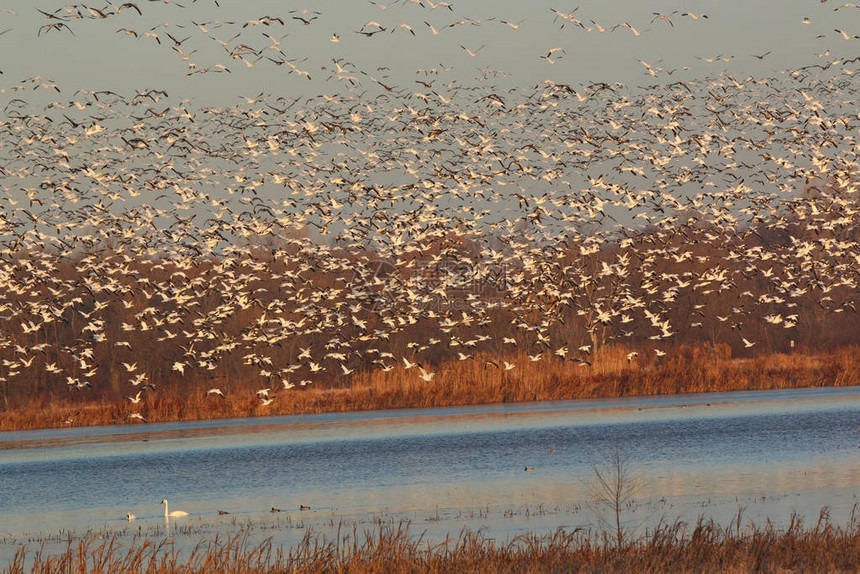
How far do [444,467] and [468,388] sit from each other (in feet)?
46.9

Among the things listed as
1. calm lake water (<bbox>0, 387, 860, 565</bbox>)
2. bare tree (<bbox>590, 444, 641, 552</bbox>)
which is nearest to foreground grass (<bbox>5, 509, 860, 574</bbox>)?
bare tree (<bbox>590, 444, 641, 552</bbox>)

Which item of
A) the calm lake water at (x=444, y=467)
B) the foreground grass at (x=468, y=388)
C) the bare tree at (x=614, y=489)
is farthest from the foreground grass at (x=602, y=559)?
the foreground grass at (x=468, y=388)

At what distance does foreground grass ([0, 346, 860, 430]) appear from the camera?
153 feet

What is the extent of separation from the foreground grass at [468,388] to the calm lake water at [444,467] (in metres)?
0.73

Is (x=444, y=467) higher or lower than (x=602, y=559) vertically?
higher

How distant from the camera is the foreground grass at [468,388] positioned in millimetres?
46781

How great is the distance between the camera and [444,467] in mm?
33094

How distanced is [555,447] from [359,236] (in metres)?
9.26

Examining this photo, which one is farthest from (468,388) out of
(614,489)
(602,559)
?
(602,559)

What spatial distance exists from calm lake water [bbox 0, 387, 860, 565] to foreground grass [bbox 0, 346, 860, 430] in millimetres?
726

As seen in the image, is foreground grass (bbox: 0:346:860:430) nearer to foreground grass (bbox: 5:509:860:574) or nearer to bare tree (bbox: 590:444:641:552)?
bare tree (bbox: 590:444:641:552)

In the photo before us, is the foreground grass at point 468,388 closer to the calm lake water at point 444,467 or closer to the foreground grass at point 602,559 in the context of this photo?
the calm lake water at point 444,467

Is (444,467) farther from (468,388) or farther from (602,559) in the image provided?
(602,559)

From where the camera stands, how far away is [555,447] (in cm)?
3641
